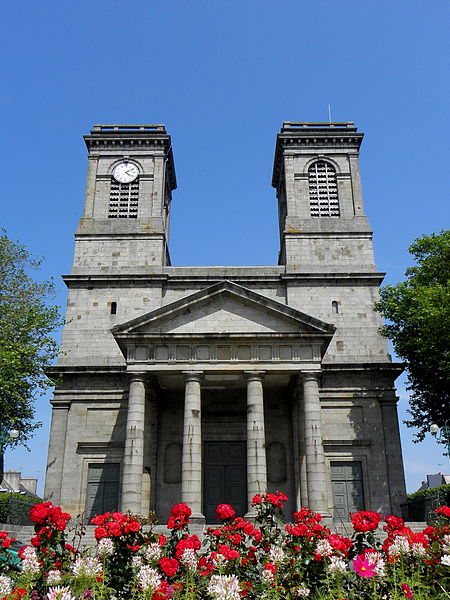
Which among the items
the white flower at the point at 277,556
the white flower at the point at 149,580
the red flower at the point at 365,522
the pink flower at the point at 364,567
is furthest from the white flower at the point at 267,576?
the red flower at the point at 365,522

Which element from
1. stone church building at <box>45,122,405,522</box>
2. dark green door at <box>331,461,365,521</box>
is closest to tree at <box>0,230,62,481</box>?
stone church building at <box>45,122,405,522</box>

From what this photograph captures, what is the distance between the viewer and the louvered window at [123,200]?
33594 mm

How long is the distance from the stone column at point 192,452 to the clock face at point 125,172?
51.3 ft

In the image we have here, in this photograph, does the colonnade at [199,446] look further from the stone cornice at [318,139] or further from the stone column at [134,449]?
the stone cornice at [318,139]

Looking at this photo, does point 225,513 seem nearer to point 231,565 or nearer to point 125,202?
point 231,565

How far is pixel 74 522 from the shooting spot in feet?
82.9

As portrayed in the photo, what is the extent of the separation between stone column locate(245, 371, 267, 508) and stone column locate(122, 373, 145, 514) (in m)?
4.42

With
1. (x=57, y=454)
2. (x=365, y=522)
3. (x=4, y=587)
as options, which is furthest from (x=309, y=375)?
(x=4, y=587)

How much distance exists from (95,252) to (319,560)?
1046 inches

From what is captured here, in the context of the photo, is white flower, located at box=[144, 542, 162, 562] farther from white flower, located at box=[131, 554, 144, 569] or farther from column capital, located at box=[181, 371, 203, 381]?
column capital, located at box=[181, 371, 203, 381]

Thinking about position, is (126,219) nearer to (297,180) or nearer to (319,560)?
(297,180)

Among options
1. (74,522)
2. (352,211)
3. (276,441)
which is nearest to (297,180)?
(352,211)

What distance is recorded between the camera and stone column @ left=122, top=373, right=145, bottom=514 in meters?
21.9

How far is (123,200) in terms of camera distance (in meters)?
34.0
